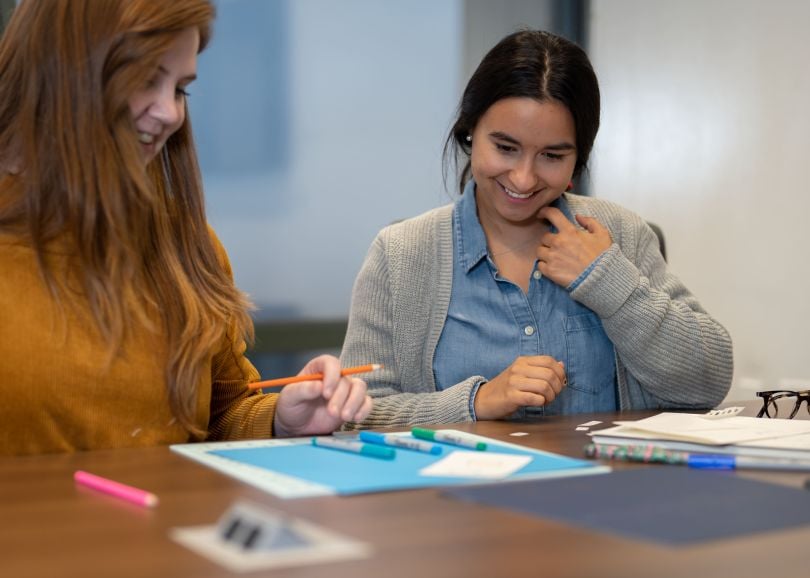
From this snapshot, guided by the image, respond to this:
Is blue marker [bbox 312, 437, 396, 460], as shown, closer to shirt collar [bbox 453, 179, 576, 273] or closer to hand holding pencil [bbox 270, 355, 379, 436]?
hand holding pencil [bbox 270, 355, 379, 436]

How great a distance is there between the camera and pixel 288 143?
10.9ft

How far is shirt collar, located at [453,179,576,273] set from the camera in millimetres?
1819

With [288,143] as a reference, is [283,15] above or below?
above

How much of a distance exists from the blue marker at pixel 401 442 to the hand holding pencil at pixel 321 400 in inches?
2.7

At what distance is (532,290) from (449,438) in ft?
2.16

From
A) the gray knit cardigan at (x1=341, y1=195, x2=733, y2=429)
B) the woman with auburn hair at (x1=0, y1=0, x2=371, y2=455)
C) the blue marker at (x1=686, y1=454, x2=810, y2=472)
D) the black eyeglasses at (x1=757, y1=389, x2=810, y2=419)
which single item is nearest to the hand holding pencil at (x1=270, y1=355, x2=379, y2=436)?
the woman with auburn hair at (x1=0, y1=0, x2=371, y2=455)

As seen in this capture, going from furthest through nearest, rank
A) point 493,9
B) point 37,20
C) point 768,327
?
point 493,9 → point 768,327 → point 37,20

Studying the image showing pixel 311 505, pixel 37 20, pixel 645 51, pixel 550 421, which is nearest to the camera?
pixel 311 505

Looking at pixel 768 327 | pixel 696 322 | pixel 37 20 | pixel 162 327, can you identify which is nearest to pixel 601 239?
pixel 696 322

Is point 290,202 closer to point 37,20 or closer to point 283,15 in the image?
point 283,15

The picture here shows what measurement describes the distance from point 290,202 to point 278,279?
0.82 ft

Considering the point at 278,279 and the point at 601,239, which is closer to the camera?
the point at 601,239

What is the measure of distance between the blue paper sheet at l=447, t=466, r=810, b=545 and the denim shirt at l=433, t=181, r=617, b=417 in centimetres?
75

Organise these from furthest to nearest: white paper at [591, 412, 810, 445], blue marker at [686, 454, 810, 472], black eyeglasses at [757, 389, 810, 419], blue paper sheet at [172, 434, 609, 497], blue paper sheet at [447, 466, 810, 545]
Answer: black eyeglasses at [757, 389, 810, 419]
white paper at [591, 412, 810, 445]
blue marker at [686, 454, 810, 472]
blue paper sheet at [172, 434, 609, 497]
blue paper sheet at [447, 466, 810, 545]
